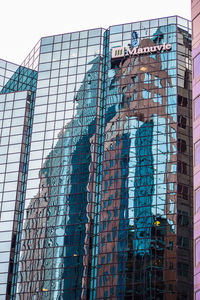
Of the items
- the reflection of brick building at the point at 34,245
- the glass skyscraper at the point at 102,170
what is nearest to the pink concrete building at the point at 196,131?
the glass skyscraper at the point at 102,170

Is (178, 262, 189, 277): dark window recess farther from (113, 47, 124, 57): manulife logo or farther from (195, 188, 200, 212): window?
(195, 188, 200, 212): window

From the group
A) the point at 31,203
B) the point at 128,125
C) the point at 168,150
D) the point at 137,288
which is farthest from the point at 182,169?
the point at 31,203

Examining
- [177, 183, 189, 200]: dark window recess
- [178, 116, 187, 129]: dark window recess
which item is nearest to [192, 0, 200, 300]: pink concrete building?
[177, 183, 189, 200]: dark window recess

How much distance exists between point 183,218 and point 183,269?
786 cm

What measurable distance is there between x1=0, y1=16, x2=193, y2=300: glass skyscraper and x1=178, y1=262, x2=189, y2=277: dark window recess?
6.0 inches

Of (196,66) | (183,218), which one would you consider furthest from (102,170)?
(196,66)

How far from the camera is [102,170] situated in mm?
113500

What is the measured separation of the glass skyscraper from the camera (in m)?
103

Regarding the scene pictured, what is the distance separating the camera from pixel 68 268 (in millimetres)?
109312

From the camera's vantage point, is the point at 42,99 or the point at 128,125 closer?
the point at 128,125

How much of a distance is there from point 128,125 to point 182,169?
1213 cm

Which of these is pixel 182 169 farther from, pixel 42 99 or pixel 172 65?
pixel 42 99

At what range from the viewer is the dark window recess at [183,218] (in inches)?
4070

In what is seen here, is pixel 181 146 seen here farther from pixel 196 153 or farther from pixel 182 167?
pixel 196 153
